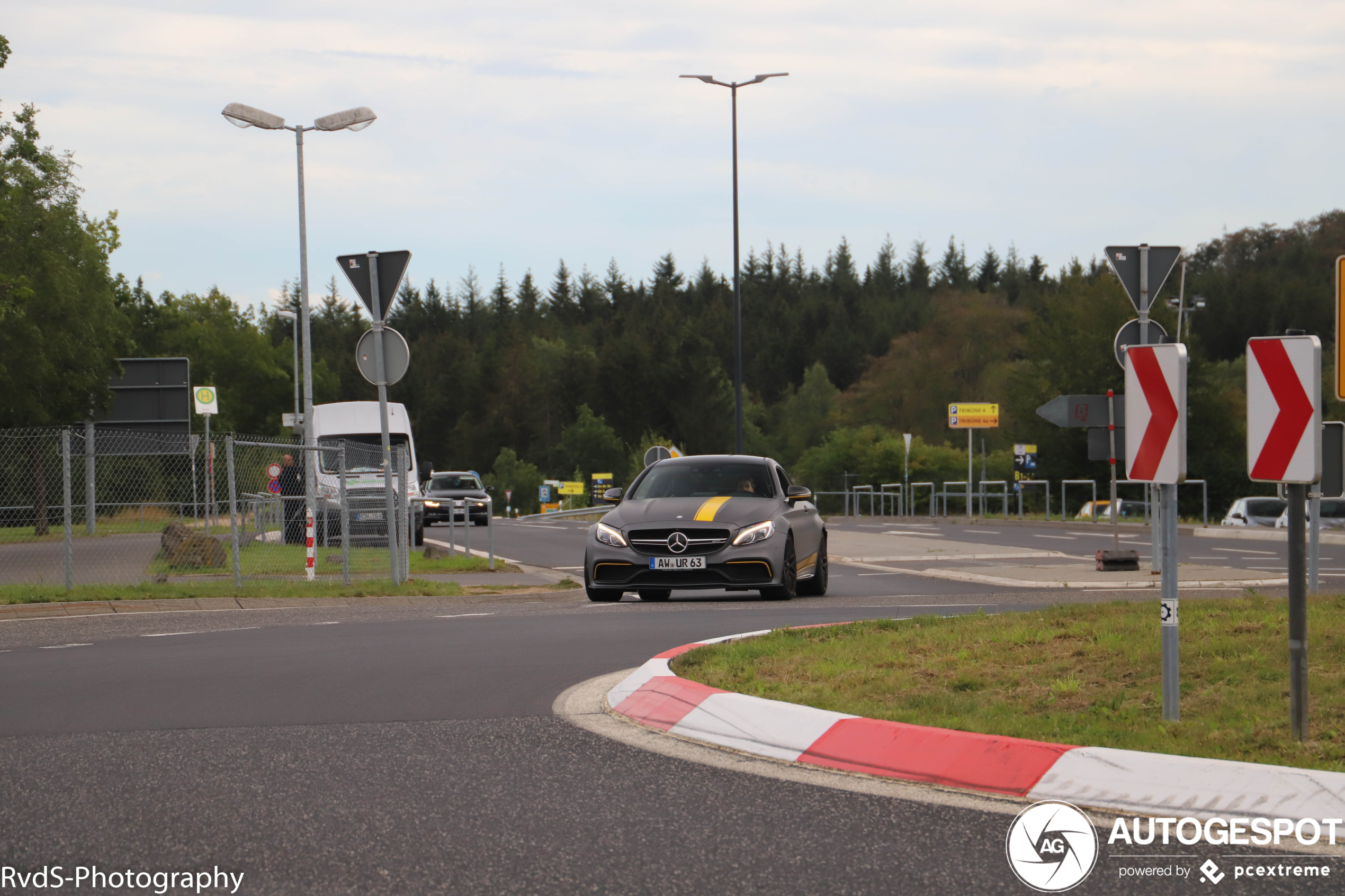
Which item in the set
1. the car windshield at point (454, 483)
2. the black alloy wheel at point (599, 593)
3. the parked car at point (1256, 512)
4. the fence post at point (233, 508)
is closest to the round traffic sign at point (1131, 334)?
the black alloy wheel at point (599, 593)

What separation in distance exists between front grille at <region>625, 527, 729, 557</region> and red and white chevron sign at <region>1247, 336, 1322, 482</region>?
9.12 m

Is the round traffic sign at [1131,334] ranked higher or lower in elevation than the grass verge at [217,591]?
higher

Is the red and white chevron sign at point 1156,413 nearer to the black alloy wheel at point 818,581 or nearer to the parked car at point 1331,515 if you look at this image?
the black alloy wheel at point 818,581

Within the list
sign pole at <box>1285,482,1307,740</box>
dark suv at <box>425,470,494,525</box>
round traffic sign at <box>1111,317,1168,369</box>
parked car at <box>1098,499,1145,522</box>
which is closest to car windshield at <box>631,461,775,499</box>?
round traffic sign at <box>1111,317,1168,369</box>

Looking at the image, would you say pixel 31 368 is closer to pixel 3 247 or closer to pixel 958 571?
pixel 3 247

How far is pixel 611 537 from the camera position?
14797 millimetres

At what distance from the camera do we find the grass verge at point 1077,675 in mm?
5973

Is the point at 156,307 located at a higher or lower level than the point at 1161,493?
higher

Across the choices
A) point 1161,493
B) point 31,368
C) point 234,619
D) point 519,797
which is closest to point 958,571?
point 234,619

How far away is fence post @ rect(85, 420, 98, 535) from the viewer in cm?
1617

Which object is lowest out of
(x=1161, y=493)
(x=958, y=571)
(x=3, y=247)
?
(x=958, y=571)

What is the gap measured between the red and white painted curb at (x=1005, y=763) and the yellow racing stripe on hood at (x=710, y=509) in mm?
7199

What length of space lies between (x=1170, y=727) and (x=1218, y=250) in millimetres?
101995

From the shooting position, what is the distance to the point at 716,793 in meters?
5.61
